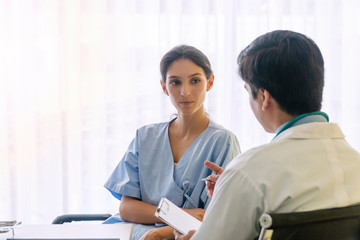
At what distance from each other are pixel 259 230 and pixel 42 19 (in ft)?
7.17

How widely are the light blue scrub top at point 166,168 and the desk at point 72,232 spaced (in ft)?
1.16

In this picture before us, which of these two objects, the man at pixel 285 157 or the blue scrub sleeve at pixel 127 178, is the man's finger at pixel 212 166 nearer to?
the man at pixel 285 157

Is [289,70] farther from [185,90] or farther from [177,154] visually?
[177,154]

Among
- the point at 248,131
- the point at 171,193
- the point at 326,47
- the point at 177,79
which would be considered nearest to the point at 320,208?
the point at 171,193

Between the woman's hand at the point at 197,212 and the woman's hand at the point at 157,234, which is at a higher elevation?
the woman's hand at the point at 197,212

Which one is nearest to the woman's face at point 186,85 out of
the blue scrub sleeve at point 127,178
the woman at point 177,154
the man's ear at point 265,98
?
the woman at point 177,154

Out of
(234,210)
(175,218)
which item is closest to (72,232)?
(175,218)

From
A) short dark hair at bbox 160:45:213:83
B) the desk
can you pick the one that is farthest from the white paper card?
short dark hair at bbox 160:45:213:83

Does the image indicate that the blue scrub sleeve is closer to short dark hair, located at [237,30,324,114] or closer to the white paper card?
the white paper card

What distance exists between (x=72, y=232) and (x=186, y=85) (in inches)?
32.1

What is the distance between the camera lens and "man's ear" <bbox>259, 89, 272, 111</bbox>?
3.37 ft

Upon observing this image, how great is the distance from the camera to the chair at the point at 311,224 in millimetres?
837

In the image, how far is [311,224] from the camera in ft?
2.81

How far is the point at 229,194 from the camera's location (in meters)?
0.92
